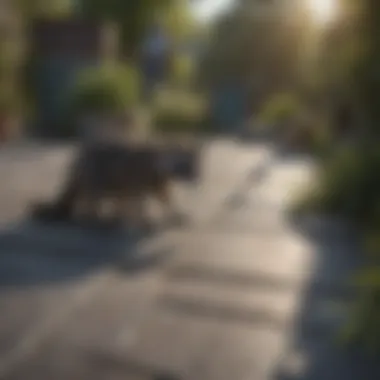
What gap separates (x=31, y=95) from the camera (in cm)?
2200

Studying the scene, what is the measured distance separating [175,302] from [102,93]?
14.6 metres

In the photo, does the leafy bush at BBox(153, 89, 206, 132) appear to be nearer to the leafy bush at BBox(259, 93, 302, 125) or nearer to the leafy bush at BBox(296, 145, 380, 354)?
the leafy bush at BBox(259, 93, 302, 125)

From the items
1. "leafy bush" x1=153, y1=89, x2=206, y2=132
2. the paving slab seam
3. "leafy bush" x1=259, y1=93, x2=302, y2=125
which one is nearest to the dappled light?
the paving slab seam

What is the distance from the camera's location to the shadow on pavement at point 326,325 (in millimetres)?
4477

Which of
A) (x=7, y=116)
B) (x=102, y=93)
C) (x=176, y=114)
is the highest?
(x=176, y=114)

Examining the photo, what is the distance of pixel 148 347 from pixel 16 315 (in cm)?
99

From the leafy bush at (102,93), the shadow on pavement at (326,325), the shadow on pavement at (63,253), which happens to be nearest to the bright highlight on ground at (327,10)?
the shadow on pavement at (326,325)

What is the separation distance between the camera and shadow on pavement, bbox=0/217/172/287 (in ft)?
20.5

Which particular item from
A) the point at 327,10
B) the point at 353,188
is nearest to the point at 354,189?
the point at 353,188

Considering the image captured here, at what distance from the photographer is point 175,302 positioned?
5676 mm

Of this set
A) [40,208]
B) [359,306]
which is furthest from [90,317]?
[40,208]

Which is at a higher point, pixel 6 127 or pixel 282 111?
pixel 282 111

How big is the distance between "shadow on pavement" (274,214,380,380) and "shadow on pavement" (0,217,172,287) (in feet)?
4.80

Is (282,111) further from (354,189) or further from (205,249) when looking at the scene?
(205,249)
